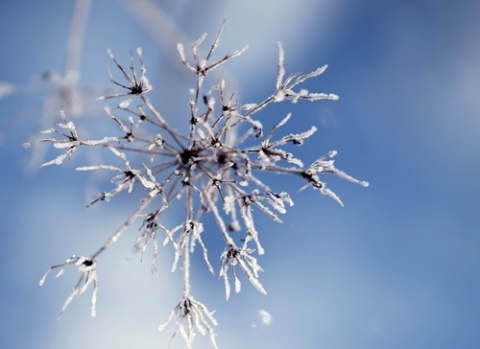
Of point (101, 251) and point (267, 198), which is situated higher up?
point (267, 198)

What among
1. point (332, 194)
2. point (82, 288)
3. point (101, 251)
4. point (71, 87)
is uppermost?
point (71, 87)

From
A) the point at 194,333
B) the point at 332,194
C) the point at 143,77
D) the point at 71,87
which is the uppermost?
the point at 71,87

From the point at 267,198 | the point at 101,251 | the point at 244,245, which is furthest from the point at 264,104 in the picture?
the point at 101,251

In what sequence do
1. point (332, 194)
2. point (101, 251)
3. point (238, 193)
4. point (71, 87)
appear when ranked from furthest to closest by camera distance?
point (71, 87), point (238, 193), point (332, 194), point (101, 251)

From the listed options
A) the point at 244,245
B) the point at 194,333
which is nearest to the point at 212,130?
the point at 244,245

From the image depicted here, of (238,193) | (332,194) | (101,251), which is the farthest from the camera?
(238,193)

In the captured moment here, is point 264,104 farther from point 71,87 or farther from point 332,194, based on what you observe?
point 71,87

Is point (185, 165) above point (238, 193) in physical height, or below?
above

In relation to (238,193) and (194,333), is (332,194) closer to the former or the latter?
(238,193)

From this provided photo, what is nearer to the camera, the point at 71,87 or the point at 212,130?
the point at 212,130
